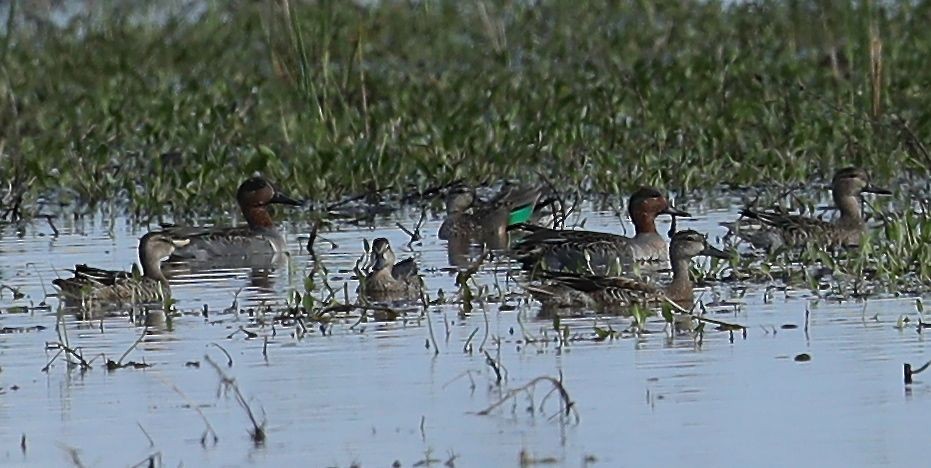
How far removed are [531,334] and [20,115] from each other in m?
10.4

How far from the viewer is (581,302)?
499 inches

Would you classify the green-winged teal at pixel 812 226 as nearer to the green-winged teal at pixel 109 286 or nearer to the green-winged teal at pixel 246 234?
the green-winged teal at pixel 246 234

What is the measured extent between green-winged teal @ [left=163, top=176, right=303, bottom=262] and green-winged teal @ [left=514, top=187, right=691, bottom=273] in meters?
1.77

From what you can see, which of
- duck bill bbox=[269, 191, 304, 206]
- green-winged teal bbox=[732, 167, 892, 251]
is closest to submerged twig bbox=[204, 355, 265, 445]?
green-winged teal bbox=[732, 167, 892, 251]

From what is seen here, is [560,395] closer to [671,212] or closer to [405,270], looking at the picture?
[405,270]

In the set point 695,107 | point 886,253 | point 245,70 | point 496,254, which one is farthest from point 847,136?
point 245,70

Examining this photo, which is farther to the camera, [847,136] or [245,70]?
[245,70]

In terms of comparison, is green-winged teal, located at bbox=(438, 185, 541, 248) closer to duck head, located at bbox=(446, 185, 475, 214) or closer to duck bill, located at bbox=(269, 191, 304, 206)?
duck head, located at bbox=(446, 185, 475, 214)

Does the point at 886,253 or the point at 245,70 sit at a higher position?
the point at 245,70

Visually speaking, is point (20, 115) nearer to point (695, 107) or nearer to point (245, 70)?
point (245, 70)

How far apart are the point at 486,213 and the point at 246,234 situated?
5.65ft

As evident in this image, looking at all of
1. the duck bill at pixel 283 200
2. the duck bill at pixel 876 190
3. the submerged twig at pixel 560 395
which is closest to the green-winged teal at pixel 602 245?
the duck bill at pixel 876 190

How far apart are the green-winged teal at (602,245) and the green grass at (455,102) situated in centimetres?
142

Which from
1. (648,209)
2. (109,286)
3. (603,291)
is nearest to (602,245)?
(648,209)
